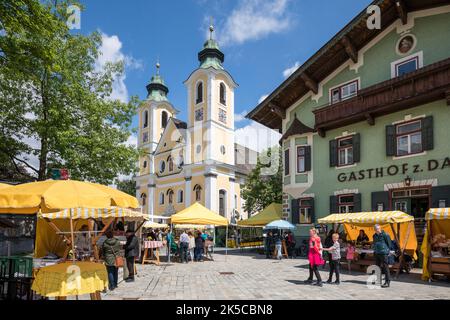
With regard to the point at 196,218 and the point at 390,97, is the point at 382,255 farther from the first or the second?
the point at 196,218

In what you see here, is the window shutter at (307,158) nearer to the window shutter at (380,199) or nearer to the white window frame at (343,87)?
the white window frame at (343,87)

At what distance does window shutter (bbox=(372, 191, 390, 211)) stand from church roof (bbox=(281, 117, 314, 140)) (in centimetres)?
557

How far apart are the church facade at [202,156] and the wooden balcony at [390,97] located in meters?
25.1

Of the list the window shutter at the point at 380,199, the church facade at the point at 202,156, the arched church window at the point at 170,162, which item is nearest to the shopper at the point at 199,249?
the window shutter at the point at 380,199

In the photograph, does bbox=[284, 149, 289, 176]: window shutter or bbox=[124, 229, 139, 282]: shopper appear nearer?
bbox=[124, 229, 139, 282]: shopper

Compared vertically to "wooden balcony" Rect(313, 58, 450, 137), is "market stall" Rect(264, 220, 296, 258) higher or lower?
lower

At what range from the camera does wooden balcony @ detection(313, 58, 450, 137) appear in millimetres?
15477

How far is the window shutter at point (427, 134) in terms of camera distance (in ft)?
52.8

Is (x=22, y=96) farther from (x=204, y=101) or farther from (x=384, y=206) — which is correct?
(x=204, y=101)

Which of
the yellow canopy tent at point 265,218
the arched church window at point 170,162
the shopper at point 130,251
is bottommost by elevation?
the shopper at point 130,251

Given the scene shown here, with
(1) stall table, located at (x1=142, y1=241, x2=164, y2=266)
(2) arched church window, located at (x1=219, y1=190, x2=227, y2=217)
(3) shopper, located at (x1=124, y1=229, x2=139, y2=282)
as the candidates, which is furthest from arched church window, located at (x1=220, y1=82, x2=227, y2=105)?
(3) shopper, located at (x1=124, y1=229, x2=139, y2=282)

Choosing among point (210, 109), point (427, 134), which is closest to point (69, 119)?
point (427, 134)

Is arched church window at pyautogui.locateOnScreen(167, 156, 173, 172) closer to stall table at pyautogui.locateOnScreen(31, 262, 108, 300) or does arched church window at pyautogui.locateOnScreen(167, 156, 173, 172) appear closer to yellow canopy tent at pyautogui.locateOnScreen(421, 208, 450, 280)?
yellow canopy tent at pyautogui.locateOnScreen(421, 208, 450, 280)

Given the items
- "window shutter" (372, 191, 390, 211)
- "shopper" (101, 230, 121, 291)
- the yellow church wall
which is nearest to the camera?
"shopper" (101, 230, 121, 291)
